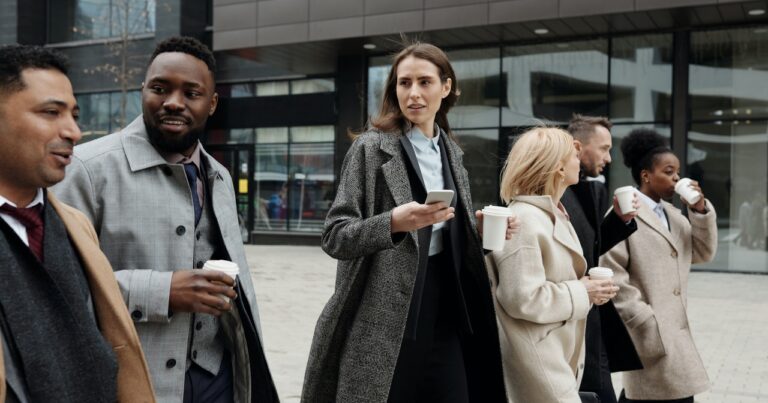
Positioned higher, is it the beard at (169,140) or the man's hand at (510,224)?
the beard at (169,140)

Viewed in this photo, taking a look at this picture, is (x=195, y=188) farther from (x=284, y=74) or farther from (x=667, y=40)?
(x=284, y=74)

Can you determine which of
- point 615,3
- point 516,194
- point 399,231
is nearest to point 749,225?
point 615,3

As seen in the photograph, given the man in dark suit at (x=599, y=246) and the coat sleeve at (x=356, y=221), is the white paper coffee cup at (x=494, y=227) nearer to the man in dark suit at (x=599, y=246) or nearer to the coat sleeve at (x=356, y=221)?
the coat sleeve at (x=356, y=221)

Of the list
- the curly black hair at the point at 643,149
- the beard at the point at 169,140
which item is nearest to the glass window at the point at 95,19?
the curly black hair at the point at 643,149

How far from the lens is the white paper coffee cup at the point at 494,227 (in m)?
2.82

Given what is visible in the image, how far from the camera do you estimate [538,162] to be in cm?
338

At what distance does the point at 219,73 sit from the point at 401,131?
19.8 meters

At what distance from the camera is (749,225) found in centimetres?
1470

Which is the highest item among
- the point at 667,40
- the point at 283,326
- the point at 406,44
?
the point at 667,40

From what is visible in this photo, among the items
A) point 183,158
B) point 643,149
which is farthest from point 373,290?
point 643,149

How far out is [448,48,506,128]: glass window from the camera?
57.2 ft

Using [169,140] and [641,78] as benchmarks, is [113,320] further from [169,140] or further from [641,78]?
[641,78]

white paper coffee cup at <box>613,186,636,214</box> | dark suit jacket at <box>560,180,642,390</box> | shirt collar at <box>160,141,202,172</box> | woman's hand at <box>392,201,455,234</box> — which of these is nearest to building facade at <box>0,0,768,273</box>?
dark suit jacket at <box>560,180,642,390</box>

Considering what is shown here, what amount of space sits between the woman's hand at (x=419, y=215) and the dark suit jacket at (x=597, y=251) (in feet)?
5.14
